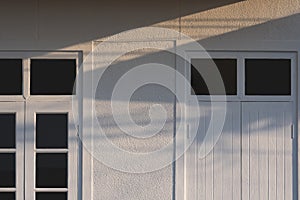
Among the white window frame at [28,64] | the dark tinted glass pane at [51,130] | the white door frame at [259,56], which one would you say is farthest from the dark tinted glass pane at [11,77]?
the white door frame at [259,56]

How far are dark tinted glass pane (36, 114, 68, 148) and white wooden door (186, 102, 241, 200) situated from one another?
1.32 m

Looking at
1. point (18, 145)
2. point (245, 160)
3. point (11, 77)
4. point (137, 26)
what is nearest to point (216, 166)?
point (245, 160)

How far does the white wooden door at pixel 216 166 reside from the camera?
9.81 meters

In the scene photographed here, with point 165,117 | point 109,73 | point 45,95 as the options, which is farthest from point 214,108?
point 45,95

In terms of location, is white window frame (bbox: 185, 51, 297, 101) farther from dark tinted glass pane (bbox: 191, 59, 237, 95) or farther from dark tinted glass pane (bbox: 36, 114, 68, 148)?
dark tinted glass pane (bbox: 36, 114, 68, 148)

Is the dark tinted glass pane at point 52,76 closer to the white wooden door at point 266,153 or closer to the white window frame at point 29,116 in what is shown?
the white window frame at point 29,116

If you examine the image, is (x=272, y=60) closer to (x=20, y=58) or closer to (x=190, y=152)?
(x=190, y=152)

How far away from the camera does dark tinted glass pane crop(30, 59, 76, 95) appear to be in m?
9.87

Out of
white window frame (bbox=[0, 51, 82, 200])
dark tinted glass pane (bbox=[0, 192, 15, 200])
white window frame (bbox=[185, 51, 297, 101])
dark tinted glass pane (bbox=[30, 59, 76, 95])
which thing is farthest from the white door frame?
dark tinted glass pane (bbox=[0, 192, 15, 200])

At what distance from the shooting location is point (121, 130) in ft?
32.2

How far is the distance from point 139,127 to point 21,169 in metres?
1.30

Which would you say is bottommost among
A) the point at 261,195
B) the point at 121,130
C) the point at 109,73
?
the point at 261,195

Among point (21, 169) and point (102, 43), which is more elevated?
point (102, 43)

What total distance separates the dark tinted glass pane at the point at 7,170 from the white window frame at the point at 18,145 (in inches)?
1.8
